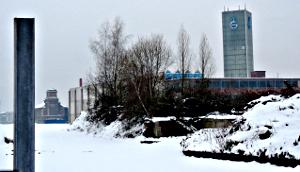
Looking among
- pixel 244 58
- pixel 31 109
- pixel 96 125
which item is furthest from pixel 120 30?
pixel 244 58

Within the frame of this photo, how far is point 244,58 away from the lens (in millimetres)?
152125

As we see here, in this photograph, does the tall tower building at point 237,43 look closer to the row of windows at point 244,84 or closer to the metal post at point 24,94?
the row of windows at point 244,84

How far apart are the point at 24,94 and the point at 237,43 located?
158 meters

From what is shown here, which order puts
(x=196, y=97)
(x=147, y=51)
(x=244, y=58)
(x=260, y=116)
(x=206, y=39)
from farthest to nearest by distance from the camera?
1. (x=244, y=58)
2. (x=206, y=39)
3. (x=147, y=51)
4. (x=196, y=97)
5. (x=260, y=116)

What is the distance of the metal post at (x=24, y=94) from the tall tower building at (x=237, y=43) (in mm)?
152336

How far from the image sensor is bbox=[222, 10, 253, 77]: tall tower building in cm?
15225

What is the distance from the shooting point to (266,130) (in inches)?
479

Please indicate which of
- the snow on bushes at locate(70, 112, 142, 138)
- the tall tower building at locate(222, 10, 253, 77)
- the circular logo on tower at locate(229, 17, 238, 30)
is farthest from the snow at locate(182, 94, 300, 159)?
the circular logo on tower at locate(229, 17, 238, 30)

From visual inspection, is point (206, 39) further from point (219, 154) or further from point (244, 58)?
point (244, 58)

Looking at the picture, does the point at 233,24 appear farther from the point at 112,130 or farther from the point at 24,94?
the point at 24,94

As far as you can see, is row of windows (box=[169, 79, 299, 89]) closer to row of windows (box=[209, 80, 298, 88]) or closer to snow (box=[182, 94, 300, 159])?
row of windows (box=[209, 80, 298, 88])

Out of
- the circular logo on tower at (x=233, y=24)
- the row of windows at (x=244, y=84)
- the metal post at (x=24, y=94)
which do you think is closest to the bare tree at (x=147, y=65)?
the metal post at (x=24, y=94)

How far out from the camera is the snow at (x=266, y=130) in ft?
36.5

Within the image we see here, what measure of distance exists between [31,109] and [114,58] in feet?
122
